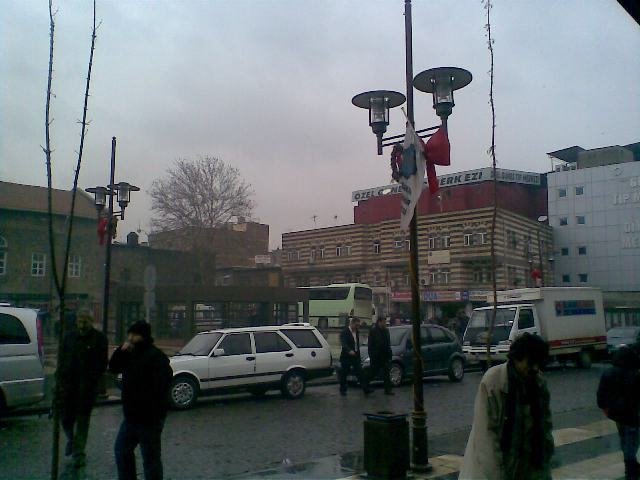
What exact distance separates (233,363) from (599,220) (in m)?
56.2

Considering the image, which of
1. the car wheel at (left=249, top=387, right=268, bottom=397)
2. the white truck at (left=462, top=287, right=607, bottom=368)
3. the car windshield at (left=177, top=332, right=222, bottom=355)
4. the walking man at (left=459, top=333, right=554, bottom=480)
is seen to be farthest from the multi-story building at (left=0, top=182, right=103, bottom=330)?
the walking man at (left=459, top=333, right=554, bottom=480)

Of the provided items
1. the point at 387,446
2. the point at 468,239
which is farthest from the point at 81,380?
the point at 468,239

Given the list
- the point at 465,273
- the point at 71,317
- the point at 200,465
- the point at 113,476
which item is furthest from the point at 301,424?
the point at 465,273

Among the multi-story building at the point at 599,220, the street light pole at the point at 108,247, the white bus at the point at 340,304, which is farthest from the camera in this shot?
the multi-story building at the point at 599,220

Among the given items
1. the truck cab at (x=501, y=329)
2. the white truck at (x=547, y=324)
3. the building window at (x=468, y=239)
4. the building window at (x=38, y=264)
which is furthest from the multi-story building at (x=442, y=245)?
the building window at (x=38, y=264)

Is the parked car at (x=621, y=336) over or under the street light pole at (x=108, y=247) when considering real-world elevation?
under

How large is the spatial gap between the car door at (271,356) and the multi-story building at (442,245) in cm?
2700

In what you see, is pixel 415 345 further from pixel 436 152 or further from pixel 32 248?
pixel 32 248

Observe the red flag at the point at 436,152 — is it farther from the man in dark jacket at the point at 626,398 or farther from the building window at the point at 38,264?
the building window at the point at 38,264

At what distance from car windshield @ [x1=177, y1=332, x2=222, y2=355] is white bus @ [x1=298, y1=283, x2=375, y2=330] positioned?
99.0ft

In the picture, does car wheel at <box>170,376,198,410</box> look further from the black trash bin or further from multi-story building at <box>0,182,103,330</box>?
multi-story building at <box>0,182,103,330</box>

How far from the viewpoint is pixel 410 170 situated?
7.80 metres

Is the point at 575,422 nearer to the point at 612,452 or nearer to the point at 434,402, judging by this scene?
the point at 612,452

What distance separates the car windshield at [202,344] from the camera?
44.8ft
